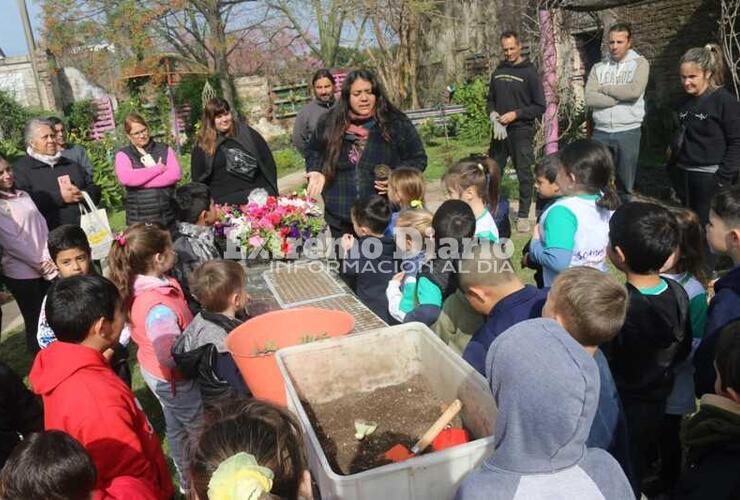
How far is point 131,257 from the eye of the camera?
3.04 m

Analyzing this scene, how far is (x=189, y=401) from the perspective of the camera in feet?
10.2

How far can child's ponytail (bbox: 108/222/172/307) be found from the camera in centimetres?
303

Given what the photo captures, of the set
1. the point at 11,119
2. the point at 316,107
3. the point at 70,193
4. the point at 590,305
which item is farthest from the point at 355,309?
the point at 11,119

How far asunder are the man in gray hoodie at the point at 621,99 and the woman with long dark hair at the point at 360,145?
2.76 meters

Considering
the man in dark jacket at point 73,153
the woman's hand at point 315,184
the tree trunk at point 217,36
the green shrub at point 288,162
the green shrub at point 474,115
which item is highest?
the tree trunk at point 217,36

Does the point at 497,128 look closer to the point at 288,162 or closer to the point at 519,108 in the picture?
the point at 519,108

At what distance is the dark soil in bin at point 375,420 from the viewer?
69.6 inches

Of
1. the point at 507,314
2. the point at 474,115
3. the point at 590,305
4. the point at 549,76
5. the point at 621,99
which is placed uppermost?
the point at 549,76

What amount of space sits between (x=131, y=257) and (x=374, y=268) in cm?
137

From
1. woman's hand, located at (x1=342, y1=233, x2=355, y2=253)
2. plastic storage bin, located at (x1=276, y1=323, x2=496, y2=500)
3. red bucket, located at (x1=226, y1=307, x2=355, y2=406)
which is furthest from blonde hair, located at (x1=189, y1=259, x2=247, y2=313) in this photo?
woman's hand, located at (x1=342, y1=233, x2=355, y2=253)

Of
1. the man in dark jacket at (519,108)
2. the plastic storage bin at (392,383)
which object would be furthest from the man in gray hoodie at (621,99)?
the plastic storage bin at (392,383)

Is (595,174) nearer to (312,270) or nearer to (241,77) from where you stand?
(312,270)

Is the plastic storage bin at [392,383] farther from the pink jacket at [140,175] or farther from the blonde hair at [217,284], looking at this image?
the pink jacket at [140,175]

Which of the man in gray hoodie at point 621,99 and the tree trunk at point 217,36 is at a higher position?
the tree trunk at point 217,36
